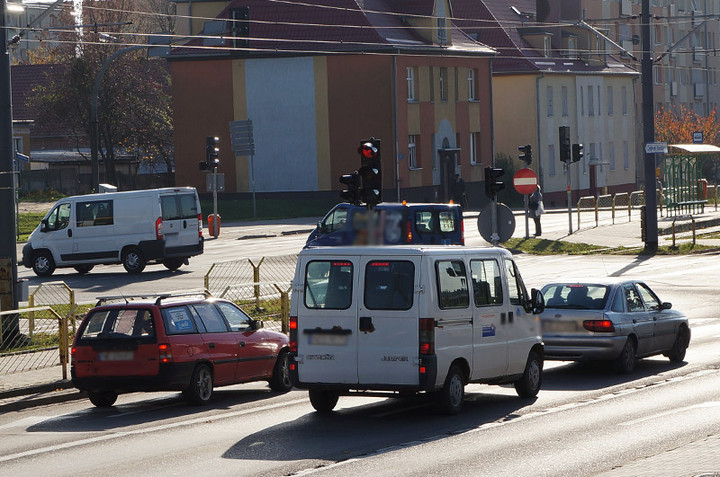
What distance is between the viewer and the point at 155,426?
47.8ft

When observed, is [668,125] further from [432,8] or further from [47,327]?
[47,327]

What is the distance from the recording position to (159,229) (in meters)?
34.5

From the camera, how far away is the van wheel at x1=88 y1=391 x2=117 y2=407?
16531mm

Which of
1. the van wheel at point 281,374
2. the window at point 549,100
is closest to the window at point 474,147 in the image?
the window at point 549,100

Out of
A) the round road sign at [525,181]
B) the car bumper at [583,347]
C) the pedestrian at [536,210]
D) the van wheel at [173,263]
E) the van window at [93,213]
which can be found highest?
the round road sign at [525,181]

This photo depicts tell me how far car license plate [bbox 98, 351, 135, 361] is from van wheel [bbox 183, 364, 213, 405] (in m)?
0.79

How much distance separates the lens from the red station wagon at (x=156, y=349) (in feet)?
51.8

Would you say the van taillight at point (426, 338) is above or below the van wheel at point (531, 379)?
above

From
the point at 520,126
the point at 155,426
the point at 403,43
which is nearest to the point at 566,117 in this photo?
A: the point at 520,126

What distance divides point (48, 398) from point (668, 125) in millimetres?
79709

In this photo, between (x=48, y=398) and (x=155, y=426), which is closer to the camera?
(x=155, y=426)

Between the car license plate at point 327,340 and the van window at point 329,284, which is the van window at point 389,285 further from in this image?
the car license plate at point 327,340

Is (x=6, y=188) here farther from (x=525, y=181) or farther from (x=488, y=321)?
(x=525, y=181)

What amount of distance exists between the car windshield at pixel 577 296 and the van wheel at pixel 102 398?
6276 mm
